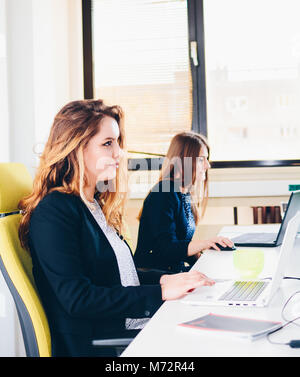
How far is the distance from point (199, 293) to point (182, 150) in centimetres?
113

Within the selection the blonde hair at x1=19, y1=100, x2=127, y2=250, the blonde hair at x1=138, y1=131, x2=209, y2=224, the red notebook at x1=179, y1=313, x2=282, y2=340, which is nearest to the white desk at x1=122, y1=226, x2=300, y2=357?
the red notebook at x1=179, y1=313, x2=282, y2=340

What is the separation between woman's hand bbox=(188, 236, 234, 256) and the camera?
70.7 inches

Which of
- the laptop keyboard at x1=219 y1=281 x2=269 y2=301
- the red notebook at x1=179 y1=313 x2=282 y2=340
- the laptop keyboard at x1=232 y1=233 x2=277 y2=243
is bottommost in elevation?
the laptop keyboard at x1=232 y1=233 x2=277 y2=243

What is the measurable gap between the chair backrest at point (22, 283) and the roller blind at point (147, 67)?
211cm

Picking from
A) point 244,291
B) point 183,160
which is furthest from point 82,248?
point 183,160

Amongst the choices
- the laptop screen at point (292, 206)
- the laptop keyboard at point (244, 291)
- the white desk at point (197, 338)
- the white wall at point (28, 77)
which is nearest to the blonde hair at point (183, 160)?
the laptop screen at point (292, 206)

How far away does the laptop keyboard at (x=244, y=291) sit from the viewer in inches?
40.8

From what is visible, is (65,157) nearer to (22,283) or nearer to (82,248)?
(82,248)

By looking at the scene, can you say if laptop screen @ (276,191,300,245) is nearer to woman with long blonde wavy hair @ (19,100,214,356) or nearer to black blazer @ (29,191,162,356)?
woman with long blonde wavy hair @ (19,100,214,356)

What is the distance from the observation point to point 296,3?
10.3 feet

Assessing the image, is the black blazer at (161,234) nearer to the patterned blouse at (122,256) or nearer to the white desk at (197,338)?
the patterned blouse at (122,256)

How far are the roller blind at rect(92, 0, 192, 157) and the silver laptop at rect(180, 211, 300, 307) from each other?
6.94ft
